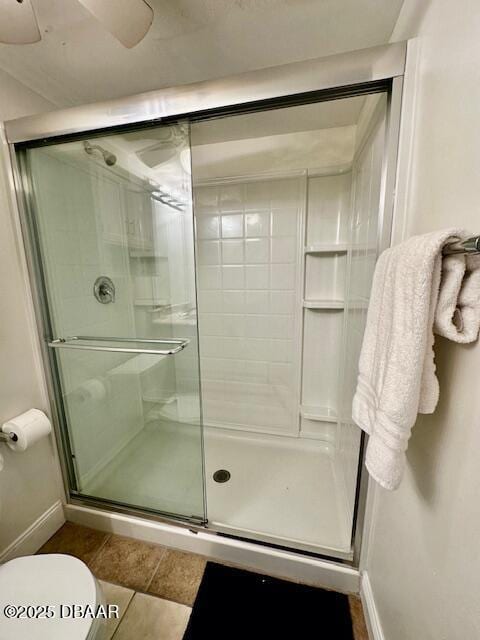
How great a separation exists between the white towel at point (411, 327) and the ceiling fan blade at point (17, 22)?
4.04 ft

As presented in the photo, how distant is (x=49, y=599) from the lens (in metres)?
0.73

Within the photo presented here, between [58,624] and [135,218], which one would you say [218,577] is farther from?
[135,218]

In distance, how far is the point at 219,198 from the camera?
5.88ft

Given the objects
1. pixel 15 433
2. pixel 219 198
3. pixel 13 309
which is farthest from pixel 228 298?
pixel 15 433

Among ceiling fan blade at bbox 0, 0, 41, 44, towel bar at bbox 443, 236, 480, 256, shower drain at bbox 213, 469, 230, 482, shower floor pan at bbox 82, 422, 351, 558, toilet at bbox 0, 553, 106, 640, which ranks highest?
ceiling fan blade at bbox 0, 0, 41, 44

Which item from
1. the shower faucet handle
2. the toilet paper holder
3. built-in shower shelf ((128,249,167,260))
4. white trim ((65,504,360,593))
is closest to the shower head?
built-in shower shelf ((128,249,167,260))

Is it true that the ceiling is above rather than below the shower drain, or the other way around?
above

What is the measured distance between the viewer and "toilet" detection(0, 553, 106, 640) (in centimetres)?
67

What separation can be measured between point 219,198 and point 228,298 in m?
0.69

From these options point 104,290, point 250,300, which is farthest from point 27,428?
point 250,300

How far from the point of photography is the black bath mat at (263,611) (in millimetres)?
962

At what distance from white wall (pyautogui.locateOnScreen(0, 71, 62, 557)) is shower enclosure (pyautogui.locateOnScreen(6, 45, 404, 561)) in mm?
68

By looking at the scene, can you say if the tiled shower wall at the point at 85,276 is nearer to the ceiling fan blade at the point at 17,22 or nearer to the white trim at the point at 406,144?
the ceiling fan blade at the point at 17,22

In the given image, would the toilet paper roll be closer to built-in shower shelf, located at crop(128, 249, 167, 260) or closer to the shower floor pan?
the shower floor pan
